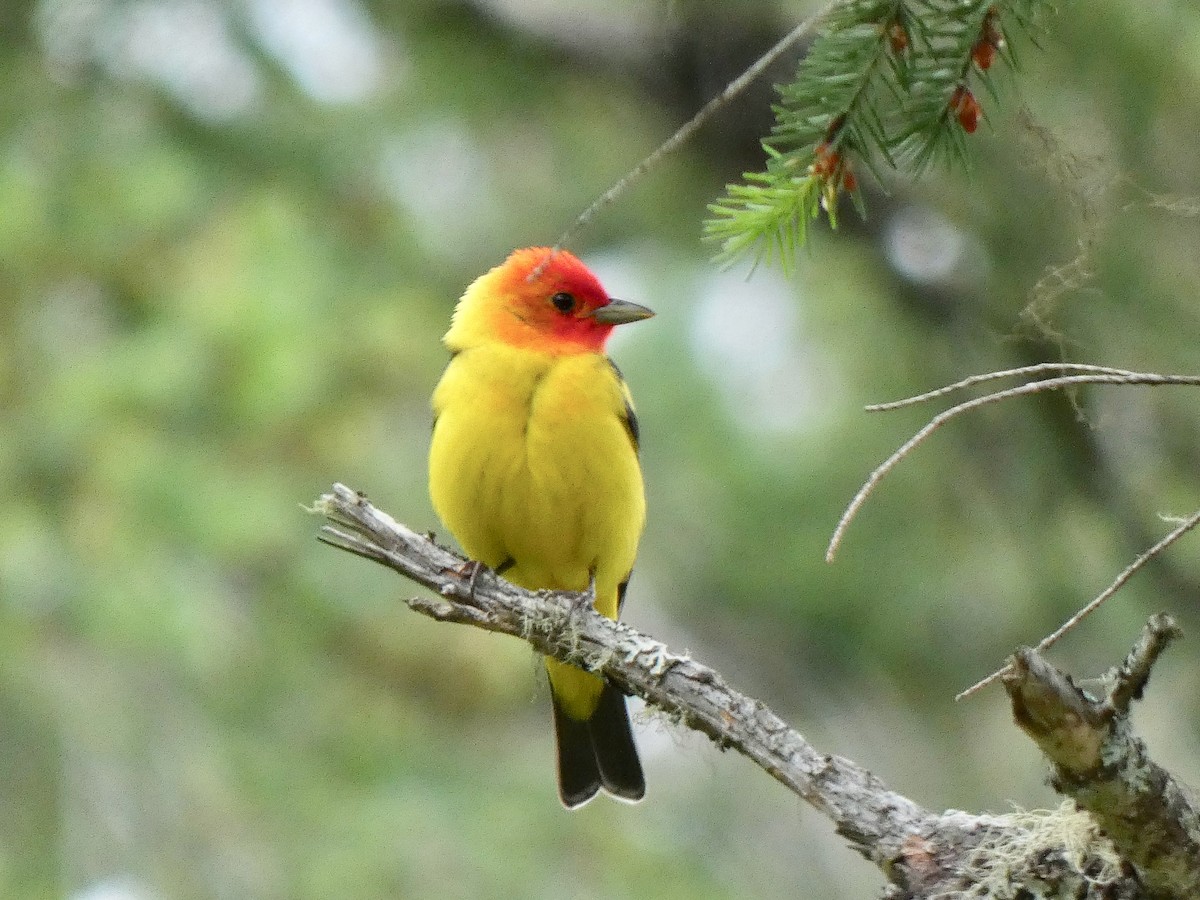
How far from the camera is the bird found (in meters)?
3.89

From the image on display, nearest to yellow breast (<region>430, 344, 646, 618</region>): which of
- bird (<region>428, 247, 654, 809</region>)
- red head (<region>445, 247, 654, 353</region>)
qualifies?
bird (<region>428, 247, 654, 809</region>)

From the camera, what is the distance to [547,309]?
4.39m

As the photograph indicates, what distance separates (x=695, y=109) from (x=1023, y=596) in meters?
2.38

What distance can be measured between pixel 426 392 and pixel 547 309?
3838mm

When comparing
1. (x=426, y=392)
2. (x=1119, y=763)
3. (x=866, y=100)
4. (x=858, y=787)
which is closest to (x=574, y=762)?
(x=858, y=787)

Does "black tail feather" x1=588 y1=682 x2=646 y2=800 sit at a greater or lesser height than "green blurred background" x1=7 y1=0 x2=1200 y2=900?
lesser

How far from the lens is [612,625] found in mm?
2986

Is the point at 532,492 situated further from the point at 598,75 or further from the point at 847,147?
the point at 598,75

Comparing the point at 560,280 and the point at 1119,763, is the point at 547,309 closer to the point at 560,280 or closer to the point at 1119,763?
the point at 560,280

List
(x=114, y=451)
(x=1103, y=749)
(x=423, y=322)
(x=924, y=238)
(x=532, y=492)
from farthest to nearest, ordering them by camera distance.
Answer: (x=423, y=322) < (x=924, y=238) < (x=114, y=451) < (x=532, y=492) < (x=1103, y=749)

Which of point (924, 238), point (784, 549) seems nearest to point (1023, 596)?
point (784, 549)

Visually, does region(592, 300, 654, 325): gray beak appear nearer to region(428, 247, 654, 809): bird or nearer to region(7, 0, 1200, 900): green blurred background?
region(428, 247, 654, 809): bird

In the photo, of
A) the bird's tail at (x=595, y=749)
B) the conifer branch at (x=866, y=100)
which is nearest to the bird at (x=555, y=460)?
the bird's tail at (x=595, y=749)

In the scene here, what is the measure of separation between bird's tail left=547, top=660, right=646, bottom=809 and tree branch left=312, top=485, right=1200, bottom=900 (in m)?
1.40
